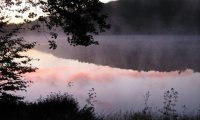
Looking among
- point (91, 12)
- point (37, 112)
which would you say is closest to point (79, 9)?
point (91, 12)

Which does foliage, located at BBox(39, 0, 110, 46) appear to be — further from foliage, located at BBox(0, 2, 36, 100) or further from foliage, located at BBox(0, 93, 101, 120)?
foliage, located at BBox(0, 2, 36, 100)

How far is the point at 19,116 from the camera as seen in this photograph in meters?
12.6

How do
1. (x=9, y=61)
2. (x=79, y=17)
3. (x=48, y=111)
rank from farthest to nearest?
(x=9, y=61) → (x=48, y=111) → (x=79, y=17)

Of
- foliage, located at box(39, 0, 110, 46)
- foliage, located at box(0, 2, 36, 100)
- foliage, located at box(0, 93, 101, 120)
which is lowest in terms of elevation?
foliage, located at box(0, 93, 101, 120)

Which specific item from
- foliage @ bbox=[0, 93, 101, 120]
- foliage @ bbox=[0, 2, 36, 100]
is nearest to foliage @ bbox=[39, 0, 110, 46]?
foliage @ bbox=[0, 93, 101, 120]

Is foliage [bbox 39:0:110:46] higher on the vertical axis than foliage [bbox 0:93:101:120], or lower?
higher

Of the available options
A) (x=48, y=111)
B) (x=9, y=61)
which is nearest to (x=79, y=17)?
(x=48, y=111)

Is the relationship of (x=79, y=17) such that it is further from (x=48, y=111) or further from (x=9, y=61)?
(x=9, y=61)

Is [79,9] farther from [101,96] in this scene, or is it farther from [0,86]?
[101,96]

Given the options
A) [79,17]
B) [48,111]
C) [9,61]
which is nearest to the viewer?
[79,17]

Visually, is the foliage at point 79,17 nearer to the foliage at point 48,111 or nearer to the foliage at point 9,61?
the foliage at point 48,111

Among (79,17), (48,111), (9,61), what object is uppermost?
(79,17)

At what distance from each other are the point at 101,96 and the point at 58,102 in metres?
18.0

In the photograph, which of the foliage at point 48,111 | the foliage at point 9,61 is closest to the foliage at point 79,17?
the foliage at point 48,111
